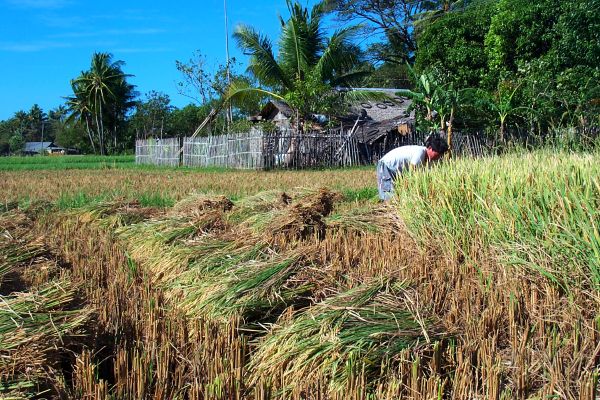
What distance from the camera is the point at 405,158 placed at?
5.80 meters

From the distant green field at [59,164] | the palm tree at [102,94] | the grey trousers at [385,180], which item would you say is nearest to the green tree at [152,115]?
the palm tree at [102,94]

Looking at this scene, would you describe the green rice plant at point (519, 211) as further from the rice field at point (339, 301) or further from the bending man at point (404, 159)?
the bending man at point (404, 159)

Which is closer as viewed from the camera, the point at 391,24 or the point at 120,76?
the point at 391,24

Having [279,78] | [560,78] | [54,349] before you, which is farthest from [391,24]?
[54,349]

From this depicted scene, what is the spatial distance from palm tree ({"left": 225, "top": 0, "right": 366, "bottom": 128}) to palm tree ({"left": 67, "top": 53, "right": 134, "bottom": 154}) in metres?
24.9

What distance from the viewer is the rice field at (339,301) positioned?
91.5 inches

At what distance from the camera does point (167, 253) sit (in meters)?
4.46

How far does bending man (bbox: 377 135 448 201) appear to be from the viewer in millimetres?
5566

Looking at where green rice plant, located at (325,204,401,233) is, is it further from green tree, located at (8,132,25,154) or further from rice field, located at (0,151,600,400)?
green tree, located at (8,132,25,154)

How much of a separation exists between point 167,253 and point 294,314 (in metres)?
1.68

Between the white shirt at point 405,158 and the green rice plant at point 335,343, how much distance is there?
118 inches

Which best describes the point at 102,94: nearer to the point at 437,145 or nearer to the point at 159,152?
the point at 159,152

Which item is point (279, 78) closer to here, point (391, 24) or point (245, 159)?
point (245, 159)

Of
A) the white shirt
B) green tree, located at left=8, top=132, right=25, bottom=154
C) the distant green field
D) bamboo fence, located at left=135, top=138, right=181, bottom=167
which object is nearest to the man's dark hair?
the white shirt
